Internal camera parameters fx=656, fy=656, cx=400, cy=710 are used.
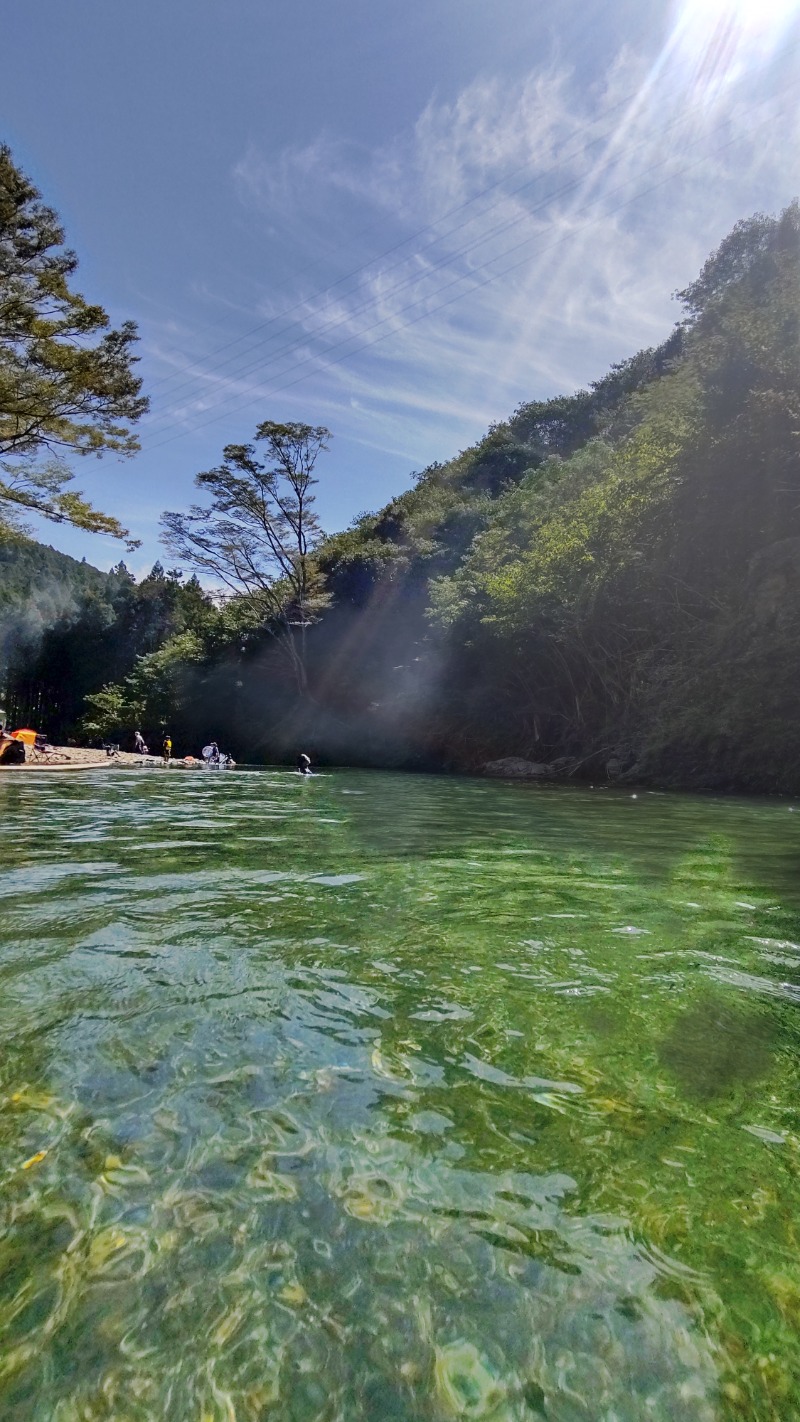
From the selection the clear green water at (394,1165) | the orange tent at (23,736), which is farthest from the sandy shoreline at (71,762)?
the clear green water at (394,1165)

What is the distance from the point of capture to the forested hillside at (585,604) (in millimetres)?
16156

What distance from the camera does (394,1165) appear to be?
1.72m

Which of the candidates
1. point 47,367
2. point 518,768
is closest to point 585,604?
point 518,768

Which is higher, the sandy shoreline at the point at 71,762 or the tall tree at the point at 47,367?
the tall tree at the point at 47,367

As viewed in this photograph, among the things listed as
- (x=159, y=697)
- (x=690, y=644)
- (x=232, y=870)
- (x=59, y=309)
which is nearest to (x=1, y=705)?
(x=159, y=697)

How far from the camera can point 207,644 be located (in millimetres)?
41281

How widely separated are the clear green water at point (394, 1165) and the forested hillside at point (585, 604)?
1480cm

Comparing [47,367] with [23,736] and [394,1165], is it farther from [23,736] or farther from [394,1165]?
[394,1165]

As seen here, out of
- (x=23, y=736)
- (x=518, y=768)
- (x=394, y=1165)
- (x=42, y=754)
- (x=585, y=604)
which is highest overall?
(x=585, y=604)

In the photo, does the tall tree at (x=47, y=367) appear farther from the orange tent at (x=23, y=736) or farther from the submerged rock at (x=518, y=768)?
the submerged rock at (x=518, y=768)

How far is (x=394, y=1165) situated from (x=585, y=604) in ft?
64.5

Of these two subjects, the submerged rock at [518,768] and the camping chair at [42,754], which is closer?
the camping chair at [42,754]

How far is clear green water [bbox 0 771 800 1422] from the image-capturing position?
1.19 metres

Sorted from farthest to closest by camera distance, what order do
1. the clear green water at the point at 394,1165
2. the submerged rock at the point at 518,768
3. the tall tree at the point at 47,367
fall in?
the submerged rock at the point at 518,768, the tall tree at the point at 47,367, the clear green water at the point at 394,1165
